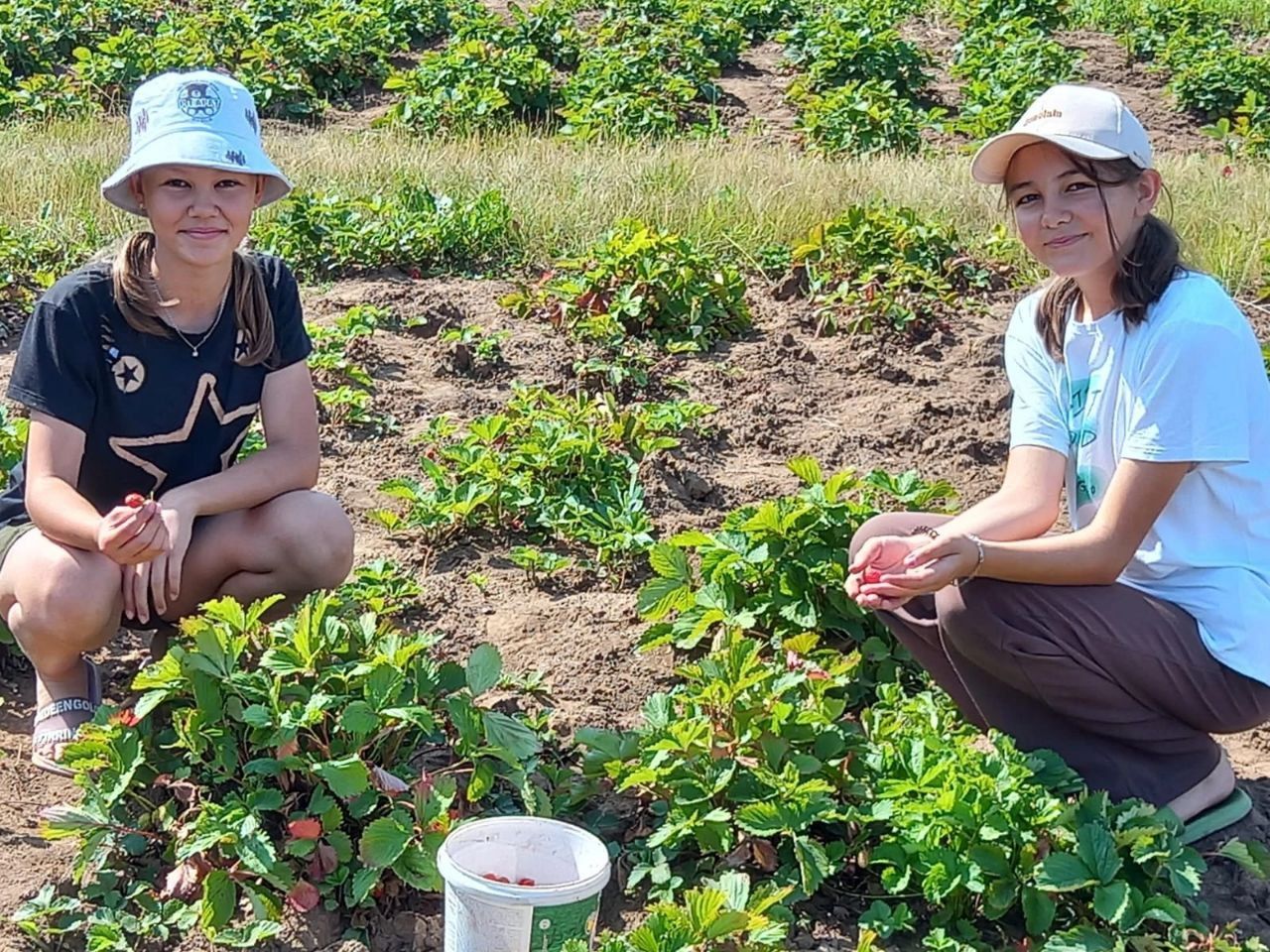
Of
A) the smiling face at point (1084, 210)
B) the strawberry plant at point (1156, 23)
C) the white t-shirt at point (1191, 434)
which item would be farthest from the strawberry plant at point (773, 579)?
the strawberry plant at point (1156, 23)

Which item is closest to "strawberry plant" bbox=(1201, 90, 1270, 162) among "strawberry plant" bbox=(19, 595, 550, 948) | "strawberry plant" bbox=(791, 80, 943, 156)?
"strawberry plant" bbox=(791, 80, 943, 156)

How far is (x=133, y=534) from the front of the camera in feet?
9.91

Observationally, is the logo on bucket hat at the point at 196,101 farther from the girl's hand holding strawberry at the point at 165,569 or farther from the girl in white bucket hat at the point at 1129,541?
the girl in white bucket hat at the point at 1129,541

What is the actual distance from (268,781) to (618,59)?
10552 millimetres

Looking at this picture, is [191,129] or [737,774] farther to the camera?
[191,129]

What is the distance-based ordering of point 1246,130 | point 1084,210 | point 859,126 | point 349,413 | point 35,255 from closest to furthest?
point 1084,210 → point 349,413 → point 35,255 → point 859,126 → point 1246,130

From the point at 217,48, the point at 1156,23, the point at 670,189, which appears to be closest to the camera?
the point at 670,189

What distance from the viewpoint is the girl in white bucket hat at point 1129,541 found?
2.93 meters

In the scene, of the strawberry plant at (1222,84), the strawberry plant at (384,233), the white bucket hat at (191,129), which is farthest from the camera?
the strawberry plant at (1222,84)

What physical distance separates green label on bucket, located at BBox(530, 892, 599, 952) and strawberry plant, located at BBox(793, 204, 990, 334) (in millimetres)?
4009

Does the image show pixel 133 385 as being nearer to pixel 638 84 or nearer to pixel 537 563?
pixel 537 563

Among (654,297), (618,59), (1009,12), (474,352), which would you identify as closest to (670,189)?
(654,297)

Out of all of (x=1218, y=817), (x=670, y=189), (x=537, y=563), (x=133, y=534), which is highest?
(x=133, y=534)

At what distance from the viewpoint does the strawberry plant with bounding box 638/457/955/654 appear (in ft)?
11.9
